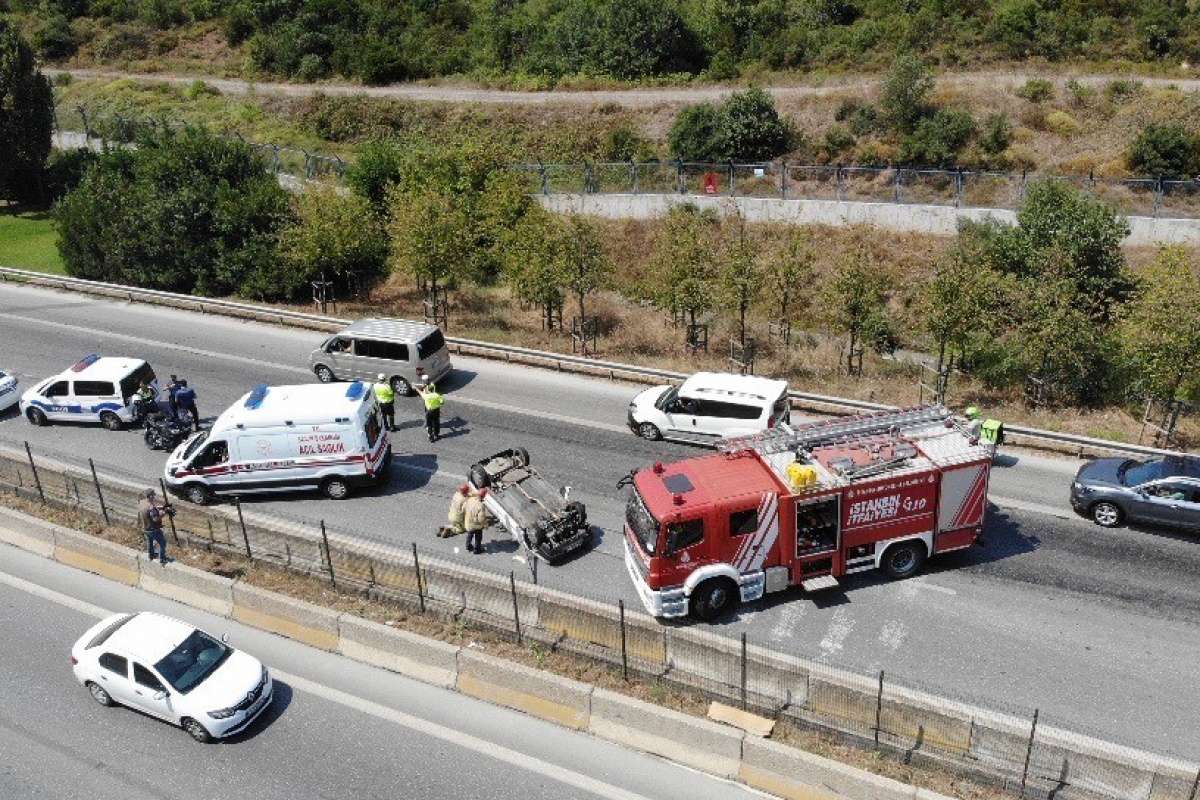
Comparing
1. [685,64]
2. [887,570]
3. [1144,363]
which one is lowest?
[887,570]

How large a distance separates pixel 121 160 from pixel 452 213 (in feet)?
57.7

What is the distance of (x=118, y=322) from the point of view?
34688 millimetres

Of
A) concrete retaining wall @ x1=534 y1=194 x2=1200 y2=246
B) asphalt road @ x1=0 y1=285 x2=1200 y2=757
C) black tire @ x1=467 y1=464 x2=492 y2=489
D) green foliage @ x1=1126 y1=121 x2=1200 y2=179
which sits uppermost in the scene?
green foliage @ x1=1126 y1=121 x2=1200 y2=179

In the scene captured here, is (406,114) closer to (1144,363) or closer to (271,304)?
(271,304)

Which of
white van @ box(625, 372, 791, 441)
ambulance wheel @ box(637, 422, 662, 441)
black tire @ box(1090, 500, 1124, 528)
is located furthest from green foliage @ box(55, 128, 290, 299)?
black tire @ box(1090, 500, 1124, 528)

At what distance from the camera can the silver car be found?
26906mm

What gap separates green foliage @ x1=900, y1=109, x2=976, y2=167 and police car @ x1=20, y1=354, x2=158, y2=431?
117 ft

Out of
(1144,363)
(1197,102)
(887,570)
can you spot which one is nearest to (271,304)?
(887,570)

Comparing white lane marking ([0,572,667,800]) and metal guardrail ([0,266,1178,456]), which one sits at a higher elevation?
metal guardrail ([0,266,1178,456])

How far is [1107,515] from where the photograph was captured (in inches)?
791

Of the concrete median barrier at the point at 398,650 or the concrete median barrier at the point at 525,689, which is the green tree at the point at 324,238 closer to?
the concrete median barrier at the point at 398,650

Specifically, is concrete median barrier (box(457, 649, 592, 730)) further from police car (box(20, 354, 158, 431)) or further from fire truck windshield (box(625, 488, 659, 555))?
police car (box(20, 354, 158, 431))

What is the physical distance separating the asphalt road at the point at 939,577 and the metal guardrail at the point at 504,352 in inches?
24.8

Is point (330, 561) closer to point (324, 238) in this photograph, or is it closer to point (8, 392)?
point (8, 392)
